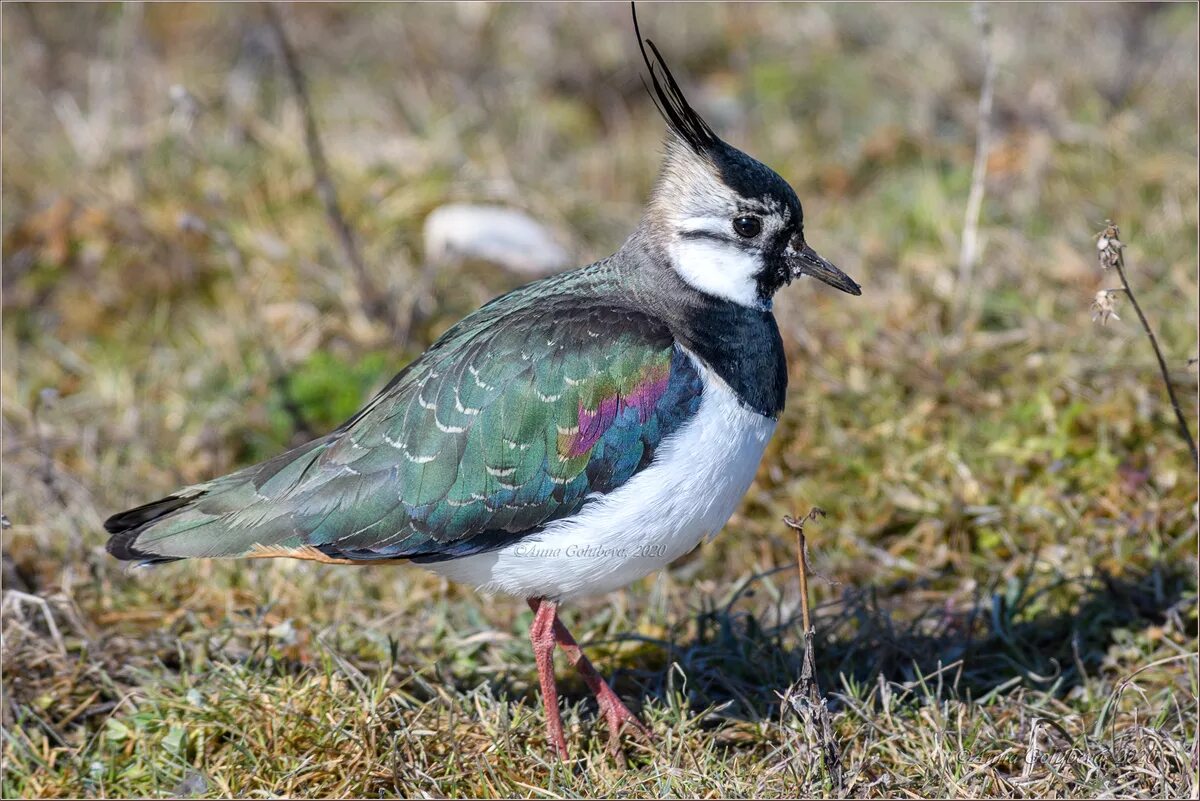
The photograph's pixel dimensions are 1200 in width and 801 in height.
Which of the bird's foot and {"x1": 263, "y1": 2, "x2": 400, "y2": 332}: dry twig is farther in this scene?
{"x1": 263, "y1": 2, "x2": 400, "y2": 332}: dry twig

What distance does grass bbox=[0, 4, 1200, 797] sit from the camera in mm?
3992

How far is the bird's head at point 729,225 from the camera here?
415 centimetres

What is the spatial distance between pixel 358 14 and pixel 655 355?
6.17m

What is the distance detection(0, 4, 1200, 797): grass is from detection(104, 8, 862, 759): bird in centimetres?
47

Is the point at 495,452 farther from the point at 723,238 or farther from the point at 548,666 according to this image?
the point at 723,238

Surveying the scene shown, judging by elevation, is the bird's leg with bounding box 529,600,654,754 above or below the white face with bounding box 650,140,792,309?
below

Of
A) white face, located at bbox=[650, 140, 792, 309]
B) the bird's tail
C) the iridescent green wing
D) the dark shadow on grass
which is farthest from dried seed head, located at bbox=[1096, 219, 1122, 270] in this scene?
the bird's tail

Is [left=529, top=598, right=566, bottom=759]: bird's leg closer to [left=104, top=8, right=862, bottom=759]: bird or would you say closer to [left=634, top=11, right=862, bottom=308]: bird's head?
[left=104, top=8, right=862, bottom=759]: bird

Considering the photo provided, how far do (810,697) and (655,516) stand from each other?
696mm

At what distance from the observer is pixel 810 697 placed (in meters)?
3.57

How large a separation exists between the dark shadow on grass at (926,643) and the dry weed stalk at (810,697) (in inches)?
23.7

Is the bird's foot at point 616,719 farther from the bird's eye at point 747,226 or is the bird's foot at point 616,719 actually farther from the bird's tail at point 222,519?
the bird's eye at point 747,226

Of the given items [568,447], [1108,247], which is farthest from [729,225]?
[1108,247]

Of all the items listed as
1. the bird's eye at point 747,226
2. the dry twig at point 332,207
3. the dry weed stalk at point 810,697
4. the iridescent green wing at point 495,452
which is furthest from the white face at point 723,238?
the dry twig at point 332,207
